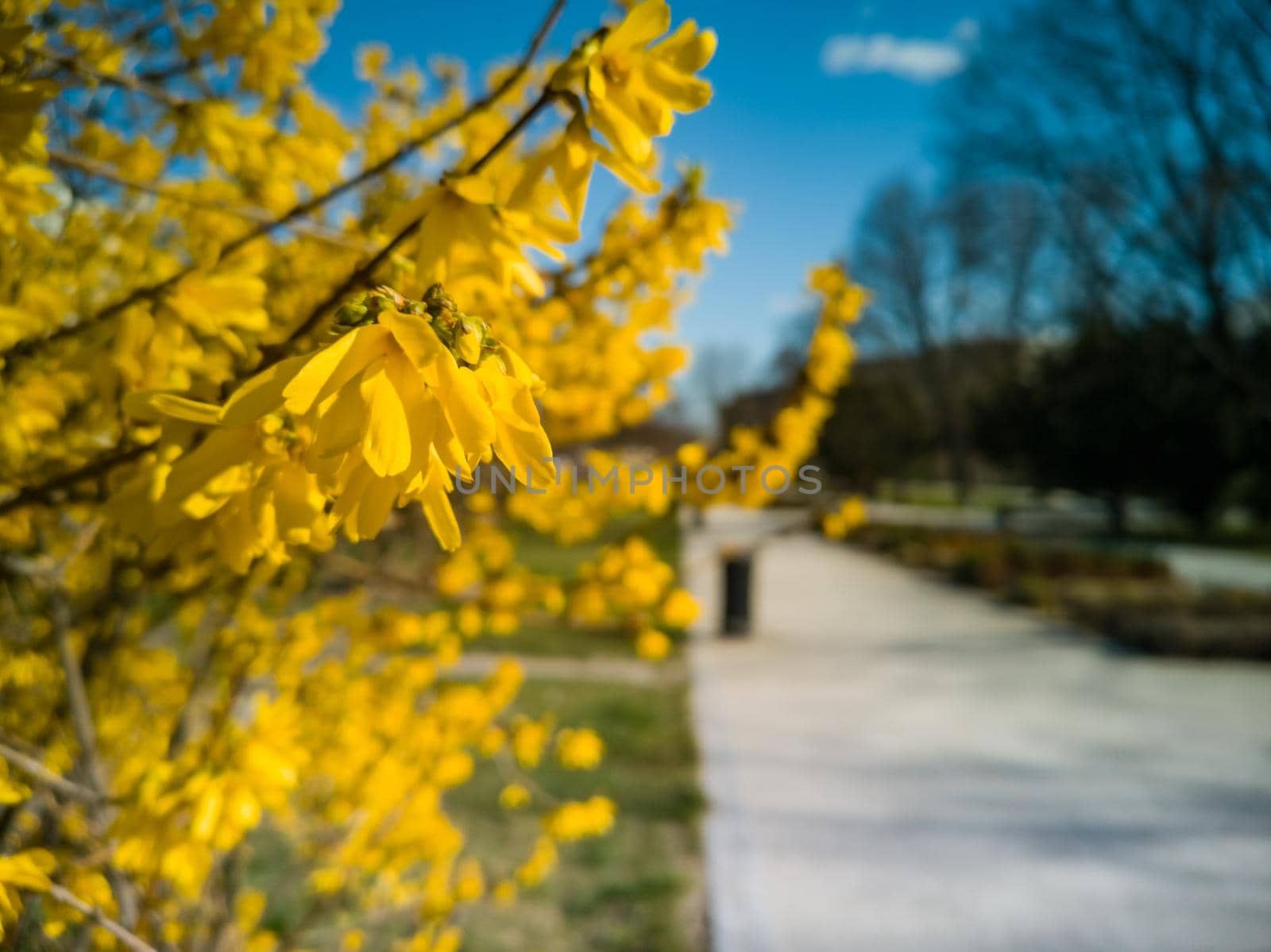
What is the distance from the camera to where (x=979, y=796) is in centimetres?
406

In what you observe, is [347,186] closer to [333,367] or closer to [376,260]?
[376,260]

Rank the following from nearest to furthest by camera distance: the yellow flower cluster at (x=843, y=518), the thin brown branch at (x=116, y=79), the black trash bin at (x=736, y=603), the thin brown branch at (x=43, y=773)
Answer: the thin brown branch at (x=43, y=773) → the thin brown branch at (x=116, y=79) → the yellow flower cluster at (x=843, y=518) → the black trash bin at (x=736, y=603)

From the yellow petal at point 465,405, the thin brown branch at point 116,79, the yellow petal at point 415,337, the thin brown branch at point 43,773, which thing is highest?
the thin brown branch at point 116,79

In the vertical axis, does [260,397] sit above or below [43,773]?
above

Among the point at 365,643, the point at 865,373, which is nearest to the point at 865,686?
the point at 365,643

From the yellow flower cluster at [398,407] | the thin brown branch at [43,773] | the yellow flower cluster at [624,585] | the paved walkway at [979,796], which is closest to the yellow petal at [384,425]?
the yellow flower cluster at [398,407]

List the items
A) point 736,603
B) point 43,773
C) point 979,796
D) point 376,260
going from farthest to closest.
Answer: point 736,603 → point 979,796 → point 43,773 → point 376,260

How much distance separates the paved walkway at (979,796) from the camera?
9.55 ft

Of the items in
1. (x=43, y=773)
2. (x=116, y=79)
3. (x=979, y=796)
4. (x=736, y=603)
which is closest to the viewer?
(x=43, y=773)

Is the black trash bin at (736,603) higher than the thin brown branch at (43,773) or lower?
lower

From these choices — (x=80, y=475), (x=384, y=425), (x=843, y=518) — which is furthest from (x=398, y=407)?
(x=843, y=518)

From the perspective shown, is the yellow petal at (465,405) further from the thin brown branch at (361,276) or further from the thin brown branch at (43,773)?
the thin brown branch at (43,773)

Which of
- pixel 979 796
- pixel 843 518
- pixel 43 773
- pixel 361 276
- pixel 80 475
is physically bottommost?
pixel 979 796

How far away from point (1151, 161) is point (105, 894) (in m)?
9.44
